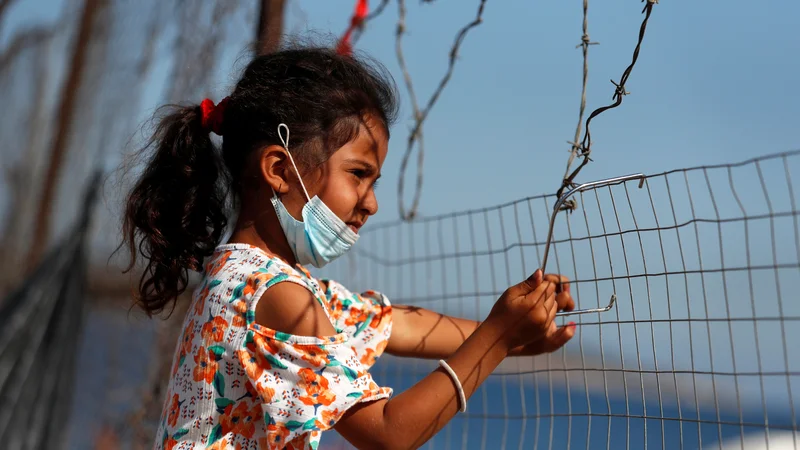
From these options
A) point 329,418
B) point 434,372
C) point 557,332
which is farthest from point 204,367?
point 557,332

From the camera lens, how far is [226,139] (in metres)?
1.94

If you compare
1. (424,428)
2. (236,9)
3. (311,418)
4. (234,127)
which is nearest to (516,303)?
(424,428)

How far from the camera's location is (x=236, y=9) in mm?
3307

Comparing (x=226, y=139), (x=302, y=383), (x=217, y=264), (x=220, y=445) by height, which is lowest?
(x=220, y=445)

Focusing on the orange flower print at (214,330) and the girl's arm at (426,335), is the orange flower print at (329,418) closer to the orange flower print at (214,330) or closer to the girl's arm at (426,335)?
the orange flower print at (214,330)

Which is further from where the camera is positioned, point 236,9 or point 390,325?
point 236,9

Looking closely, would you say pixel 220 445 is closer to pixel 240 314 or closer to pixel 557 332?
pixel 240 314

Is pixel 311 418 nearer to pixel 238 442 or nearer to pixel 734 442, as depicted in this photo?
pixel 238 442

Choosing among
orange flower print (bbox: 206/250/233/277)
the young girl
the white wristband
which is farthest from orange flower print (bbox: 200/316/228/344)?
the white wristband

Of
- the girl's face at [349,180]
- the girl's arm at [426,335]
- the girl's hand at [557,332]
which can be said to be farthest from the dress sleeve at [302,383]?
the girl's arm at [426,335]

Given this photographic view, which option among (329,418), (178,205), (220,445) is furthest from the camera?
(178,205)

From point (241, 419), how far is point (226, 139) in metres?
0.63

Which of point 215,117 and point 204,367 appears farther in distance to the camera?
point 215,117

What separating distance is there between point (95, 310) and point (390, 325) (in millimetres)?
3667
